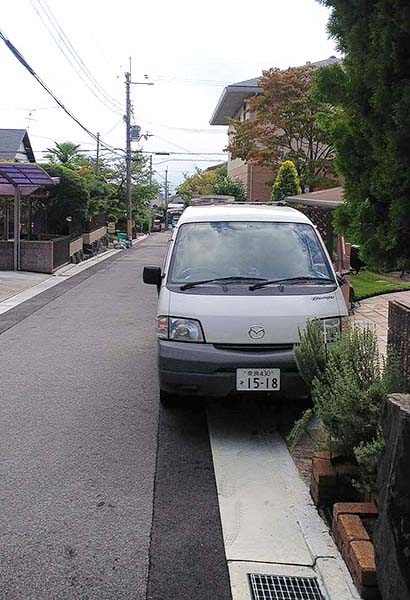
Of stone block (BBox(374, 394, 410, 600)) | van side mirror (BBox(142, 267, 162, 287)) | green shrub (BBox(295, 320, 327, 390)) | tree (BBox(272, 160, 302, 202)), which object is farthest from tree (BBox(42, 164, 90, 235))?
stone block (BBox(374, 394, 410, 600))

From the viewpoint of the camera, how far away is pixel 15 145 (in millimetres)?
32406

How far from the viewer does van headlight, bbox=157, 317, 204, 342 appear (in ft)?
18.2

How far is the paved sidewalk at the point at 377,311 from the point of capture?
33.5 ft

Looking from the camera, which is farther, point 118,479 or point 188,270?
point 188,270

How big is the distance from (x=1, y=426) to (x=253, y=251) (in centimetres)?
271

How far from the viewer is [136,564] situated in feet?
11.8

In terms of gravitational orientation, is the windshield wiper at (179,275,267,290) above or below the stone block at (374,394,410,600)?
above

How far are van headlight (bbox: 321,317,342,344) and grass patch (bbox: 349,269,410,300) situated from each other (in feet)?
24.1

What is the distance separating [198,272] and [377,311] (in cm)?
621

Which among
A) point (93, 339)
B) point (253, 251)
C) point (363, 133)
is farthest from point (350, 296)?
point (363, 133)

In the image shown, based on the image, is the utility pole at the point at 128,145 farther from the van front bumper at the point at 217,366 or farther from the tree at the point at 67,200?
the van front bumper at the point at 217,366

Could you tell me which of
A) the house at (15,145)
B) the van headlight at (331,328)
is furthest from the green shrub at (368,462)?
the house at (15,145)

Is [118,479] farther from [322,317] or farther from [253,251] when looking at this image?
[253,251]

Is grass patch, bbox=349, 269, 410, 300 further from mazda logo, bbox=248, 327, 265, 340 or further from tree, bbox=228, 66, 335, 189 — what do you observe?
tree, bbox=228, 66, 335, 189
